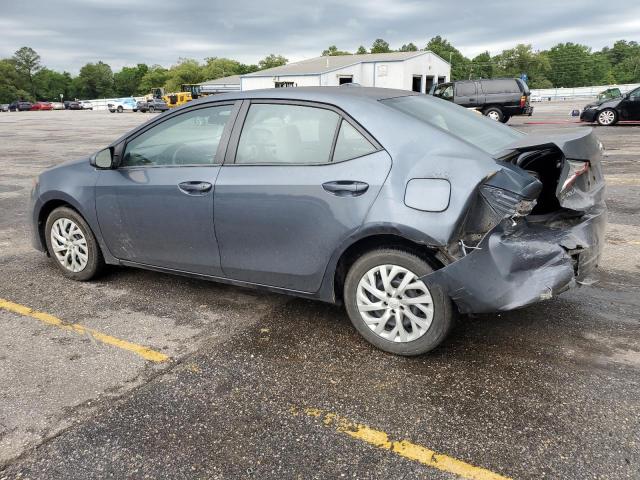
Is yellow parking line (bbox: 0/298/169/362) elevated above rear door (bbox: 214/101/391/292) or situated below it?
below

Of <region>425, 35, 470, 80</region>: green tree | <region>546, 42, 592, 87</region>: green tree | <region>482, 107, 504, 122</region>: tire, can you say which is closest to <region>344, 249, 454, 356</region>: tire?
<region>482, 107, 504, 122</region>: tire

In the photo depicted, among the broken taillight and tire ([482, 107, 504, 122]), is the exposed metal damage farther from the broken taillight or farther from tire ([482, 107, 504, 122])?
tire ([482, 107, 504, 122])

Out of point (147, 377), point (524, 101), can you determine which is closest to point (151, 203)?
point (147, 377)

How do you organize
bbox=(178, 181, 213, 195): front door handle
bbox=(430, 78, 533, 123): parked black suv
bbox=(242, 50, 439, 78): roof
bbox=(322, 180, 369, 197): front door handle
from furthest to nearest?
bbox=(242, 50, 439, 78): roof
bbox=(430, 78, 533, 123): parked black suv
bbox=(178, 181, 213, 195): front door handle
bbox=(322, 180, 369, 197): front door handle

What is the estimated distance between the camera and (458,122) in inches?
144

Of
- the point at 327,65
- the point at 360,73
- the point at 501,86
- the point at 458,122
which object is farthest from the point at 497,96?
the point at 327,65

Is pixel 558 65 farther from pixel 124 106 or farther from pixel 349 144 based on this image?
pixel 349 144

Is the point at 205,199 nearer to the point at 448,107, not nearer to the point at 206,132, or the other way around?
the point at 206,132

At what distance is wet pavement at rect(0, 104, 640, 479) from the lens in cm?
235

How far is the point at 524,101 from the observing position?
21656 millimetres

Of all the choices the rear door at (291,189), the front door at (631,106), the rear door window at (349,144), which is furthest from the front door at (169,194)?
the front door at (631,106)

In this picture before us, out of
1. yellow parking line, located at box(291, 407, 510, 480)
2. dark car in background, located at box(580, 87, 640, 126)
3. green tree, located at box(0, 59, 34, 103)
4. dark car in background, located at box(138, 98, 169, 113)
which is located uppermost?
green tree, located at box(0, 59, 34, 103)

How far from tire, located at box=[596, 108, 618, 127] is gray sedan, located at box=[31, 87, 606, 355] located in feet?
61.4

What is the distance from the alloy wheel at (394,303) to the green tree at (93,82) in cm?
15202
